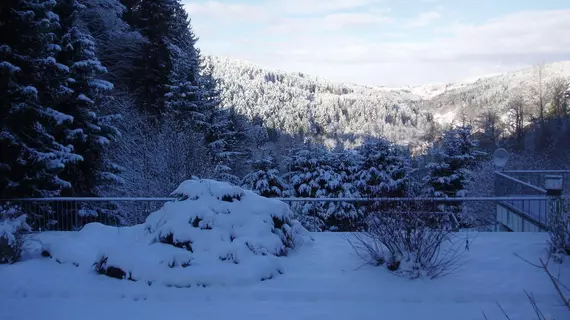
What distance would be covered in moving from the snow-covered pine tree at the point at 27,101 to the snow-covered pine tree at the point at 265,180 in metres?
11.7

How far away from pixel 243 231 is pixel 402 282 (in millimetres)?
2715

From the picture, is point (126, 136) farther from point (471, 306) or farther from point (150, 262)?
point (471, 306)

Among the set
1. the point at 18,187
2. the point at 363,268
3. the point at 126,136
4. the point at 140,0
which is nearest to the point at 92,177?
the point at 18,187

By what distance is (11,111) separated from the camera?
12.6 metres

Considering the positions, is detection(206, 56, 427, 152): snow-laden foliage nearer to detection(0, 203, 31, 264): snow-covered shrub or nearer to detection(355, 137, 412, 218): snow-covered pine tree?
detection(355, 137, 412, 218): snow-covered pine tree

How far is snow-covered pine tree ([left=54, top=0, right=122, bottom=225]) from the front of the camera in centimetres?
1512

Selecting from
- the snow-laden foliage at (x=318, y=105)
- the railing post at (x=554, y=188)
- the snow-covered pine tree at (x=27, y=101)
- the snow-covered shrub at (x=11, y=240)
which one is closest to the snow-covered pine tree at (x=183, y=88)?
the snow-covered pine tree at (x=27, y=101)

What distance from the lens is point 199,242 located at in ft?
24.3

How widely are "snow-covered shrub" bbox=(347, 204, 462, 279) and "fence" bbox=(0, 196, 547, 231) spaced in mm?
140

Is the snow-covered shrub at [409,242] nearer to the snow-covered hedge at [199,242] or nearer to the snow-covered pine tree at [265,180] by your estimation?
the snow-covered hedge at [199,242]

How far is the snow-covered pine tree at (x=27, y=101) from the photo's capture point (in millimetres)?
12516

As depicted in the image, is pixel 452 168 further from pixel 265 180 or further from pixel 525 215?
pixel 525 215

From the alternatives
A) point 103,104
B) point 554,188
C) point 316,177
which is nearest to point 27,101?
point 103,104

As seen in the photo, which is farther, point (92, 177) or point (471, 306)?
point (92, 177)
